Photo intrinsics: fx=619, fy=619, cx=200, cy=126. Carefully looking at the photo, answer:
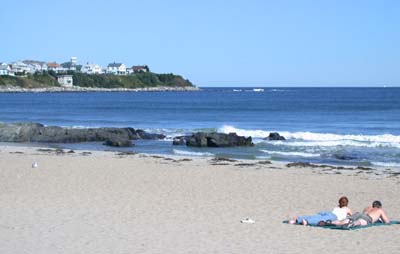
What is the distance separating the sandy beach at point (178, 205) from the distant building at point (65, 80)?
16866cm

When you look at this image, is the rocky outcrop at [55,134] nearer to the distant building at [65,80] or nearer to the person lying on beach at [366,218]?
the person lying on beach at [366,218]

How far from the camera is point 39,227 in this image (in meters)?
10.8

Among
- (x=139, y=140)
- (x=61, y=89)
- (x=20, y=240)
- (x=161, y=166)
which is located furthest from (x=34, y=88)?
(x=20, y=240)

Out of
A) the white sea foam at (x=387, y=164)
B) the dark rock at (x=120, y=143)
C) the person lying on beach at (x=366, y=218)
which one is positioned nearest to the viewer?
the person lying on beach at (x=366, y=218)

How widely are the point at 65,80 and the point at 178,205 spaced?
182 meters

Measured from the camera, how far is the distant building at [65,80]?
616 feet

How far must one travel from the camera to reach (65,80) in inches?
7480

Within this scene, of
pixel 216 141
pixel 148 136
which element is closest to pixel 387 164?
pixel 216 141

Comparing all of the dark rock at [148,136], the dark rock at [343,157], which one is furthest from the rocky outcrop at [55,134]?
the dark rock at [343,157]

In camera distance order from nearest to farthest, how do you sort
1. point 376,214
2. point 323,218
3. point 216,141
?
point 323,218, point 376,214, point 216,141

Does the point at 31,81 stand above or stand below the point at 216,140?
below

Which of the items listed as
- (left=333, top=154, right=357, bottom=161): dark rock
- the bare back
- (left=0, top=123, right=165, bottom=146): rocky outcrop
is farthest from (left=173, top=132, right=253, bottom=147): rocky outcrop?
the bare back

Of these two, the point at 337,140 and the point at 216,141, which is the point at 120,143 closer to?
the point at 216,141

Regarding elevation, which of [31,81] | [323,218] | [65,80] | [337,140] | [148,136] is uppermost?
[323,218]
